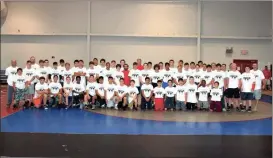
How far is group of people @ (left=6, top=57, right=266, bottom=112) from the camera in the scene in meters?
10.5

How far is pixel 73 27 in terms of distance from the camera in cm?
2000

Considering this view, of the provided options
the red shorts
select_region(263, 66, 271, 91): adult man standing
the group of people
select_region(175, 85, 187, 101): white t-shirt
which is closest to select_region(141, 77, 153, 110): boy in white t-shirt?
the group of people

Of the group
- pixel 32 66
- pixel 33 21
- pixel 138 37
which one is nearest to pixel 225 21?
pixel 138 37

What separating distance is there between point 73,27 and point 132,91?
1071 cm

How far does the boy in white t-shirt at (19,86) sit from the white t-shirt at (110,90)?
8.35ft

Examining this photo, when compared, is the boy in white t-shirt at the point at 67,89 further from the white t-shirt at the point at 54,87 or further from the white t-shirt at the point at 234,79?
the white t-shirt at the point at 234,79

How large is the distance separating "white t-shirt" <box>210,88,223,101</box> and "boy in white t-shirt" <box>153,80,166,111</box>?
5.08ft

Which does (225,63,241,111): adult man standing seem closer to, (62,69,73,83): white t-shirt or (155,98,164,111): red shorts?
(155,98,164,111): red shorts

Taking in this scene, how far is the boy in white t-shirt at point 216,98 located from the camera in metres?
10.4

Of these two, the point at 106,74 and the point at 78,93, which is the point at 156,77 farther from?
the point at 78,93

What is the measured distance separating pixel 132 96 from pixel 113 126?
9.39 ft

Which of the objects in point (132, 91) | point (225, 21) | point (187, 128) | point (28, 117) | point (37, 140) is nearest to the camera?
point (37, 140)

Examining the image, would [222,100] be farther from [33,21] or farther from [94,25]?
[33,21]

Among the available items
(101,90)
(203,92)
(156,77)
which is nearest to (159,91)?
(156,77)
